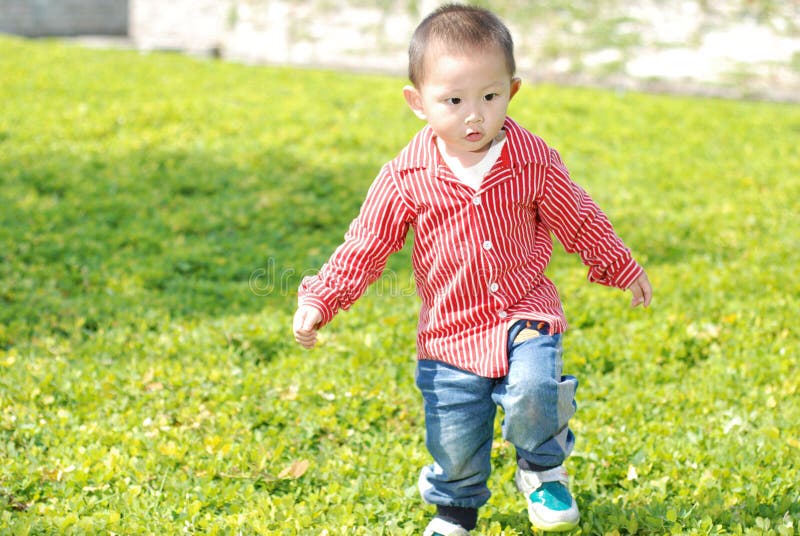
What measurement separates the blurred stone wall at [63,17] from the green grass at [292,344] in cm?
1456

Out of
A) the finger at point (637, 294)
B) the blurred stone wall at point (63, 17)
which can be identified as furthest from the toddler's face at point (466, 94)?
the blurred stone wall at point (63, 17)

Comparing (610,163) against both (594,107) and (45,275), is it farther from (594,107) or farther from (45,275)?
(45,275)

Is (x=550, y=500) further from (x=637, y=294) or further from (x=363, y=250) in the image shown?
(x=363, y=250)

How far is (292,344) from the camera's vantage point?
217 inches

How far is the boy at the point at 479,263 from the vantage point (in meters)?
3.07

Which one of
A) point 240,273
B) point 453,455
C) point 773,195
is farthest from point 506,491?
point 773,195

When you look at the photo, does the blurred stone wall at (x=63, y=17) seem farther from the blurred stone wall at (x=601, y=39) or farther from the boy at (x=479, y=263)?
the boy at (x=479, y=263)

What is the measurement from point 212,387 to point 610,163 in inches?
262

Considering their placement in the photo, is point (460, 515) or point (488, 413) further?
point (460, 515)

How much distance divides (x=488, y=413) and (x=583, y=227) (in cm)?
77

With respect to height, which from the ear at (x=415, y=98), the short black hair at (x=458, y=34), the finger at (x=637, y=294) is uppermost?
the short black hair at (x=458, y=34)

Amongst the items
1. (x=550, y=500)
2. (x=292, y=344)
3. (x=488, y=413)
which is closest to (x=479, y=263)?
(x=488, y=413)

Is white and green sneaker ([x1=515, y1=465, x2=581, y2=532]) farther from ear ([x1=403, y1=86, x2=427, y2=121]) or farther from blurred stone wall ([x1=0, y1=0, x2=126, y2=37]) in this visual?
blurred stone wall ([x1=0, y1=0, x2=126, y2=37])

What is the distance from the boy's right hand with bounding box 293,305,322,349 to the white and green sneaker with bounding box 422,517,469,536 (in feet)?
3.06
